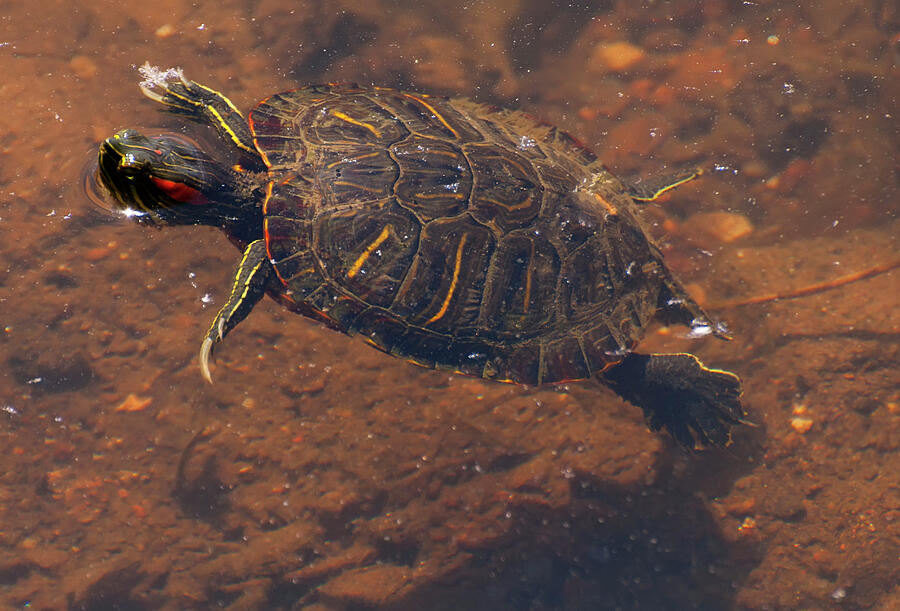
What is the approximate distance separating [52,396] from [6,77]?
2633 mm

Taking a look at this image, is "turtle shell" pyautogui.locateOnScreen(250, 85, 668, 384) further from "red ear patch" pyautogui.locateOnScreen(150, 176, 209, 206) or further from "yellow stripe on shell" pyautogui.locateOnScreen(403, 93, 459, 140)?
"red ear patch" pyautogui.locateOnScreen(150, 176, 209, 206)

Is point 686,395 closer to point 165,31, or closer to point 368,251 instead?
point 368,251

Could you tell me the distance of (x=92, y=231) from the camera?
15.0 feet

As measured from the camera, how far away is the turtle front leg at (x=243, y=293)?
348 cm

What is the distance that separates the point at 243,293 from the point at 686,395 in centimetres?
323

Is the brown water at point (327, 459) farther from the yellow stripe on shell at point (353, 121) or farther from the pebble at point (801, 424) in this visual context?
the yellow stripe on shell at point (353, 121)

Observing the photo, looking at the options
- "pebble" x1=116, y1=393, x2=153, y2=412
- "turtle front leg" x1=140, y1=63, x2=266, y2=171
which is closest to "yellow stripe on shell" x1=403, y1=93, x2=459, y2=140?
"turtle front leg" x1=140, y1=63, x2=266, y2=171

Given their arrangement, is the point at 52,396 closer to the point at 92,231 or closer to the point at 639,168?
the point at 92,231

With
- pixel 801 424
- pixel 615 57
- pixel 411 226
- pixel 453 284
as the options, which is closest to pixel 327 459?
pixel 453 284

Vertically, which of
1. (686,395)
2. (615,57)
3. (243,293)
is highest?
(615,57)

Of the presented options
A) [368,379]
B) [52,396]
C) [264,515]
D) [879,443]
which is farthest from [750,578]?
[52,396]

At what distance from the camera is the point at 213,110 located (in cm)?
410

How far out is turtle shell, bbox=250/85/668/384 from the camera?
11.6 ft

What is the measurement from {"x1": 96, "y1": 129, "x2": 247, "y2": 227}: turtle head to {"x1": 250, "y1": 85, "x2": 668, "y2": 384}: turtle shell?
0.35 m
